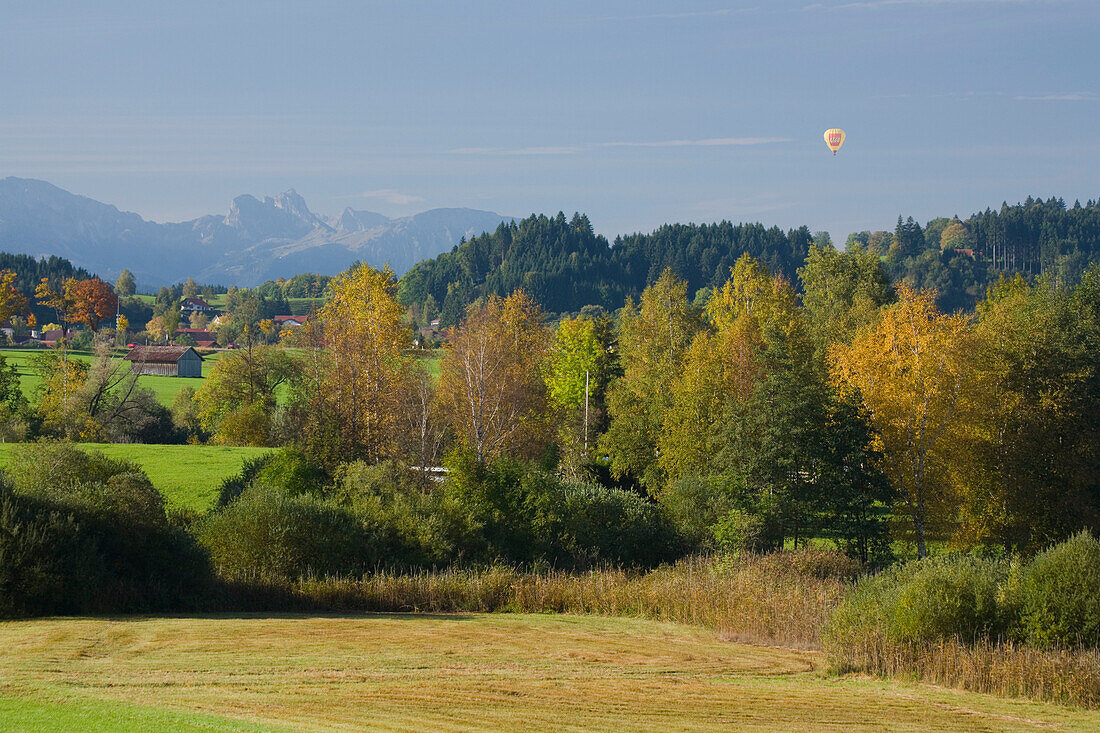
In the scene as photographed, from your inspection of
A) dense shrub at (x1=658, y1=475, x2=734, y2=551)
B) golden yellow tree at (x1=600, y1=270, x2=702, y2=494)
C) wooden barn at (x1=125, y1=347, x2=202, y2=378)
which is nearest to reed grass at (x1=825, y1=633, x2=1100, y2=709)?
dense shrub at (x1=658, y1=475, x2=734, y2=551)

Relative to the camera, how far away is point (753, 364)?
55.1 metres

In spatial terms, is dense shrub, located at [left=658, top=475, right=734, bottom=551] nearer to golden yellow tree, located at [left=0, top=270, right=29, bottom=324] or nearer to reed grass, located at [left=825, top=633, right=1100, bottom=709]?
reed grass, located at [left=825, top=633, right=1100, bottom=709]

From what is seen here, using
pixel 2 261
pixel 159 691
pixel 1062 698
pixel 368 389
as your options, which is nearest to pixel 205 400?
pixel 368 389

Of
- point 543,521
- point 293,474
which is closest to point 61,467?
point 293,474

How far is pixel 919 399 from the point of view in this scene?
46.9 m

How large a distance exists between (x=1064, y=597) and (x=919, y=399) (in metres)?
24.1

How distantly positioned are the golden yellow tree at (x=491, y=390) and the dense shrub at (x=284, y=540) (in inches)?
695

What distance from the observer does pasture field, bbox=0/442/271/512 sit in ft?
145

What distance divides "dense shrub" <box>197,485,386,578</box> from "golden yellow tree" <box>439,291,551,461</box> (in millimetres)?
17641

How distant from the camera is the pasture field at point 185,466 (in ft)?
145

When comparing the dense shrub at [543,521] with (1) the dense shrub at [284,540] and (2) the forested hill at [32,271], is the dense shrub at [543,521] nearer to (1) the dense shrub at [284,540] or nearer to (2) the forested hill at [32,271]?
(1) the dense shrub at [284,540]

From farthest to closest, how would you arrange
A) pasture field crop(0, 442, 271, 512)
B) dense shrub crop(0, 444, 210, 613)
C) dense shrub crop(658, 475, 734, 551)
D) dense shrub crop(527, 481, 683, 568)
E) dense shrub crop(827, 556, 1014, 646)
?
dense shrub crop(658, 475, 734, 551) → pasture field crop(0, 442, 271, 512) → dense shrub crop(527, 481, 683, 568) → dense shrub crop(0, 444, 210, 613) → dense shrub crop(827, 556, 1014, 646)

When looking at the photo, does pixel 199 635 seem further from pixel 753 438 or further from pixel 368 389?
pixel 753 438

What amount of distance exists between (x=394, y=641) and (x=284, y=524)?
37.8ft
